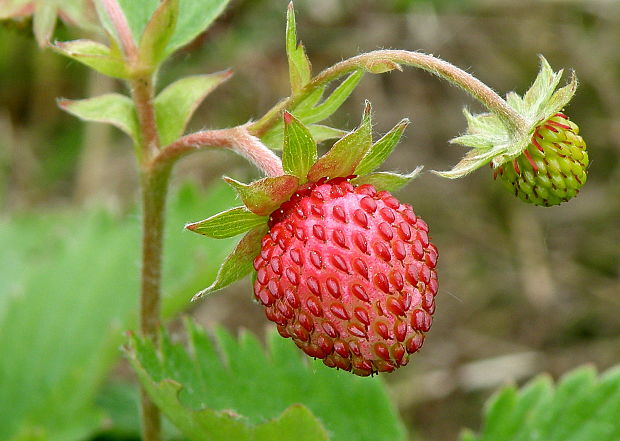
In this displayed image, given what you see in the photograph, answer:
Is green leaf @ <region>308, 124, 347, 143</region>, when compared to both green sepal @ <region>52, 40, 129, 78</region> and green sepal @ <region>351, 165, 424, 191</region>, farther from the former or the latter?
green sepal @ <region>52, 40, 129, 78</region>

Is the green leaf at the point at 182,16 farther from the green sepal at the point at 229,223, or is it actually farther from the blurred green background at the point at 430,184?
the blurred green background at the point at 430,184

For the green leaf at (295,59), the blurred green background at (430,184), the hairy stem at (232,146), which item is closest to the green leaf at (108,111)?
the hairy stem at (232,146)

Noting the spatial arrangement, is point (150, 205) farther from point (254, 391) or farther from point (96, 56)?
point (254, 391)

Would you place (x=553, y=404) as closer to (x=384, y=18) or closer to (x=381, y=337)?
(x=381, y=337)

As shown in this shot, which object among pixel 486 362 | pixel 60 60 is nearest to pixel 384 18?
pixel 60 60

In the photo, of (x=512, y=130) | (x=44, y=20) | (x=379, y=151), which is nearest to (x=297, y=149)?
(x=379, y=151)
